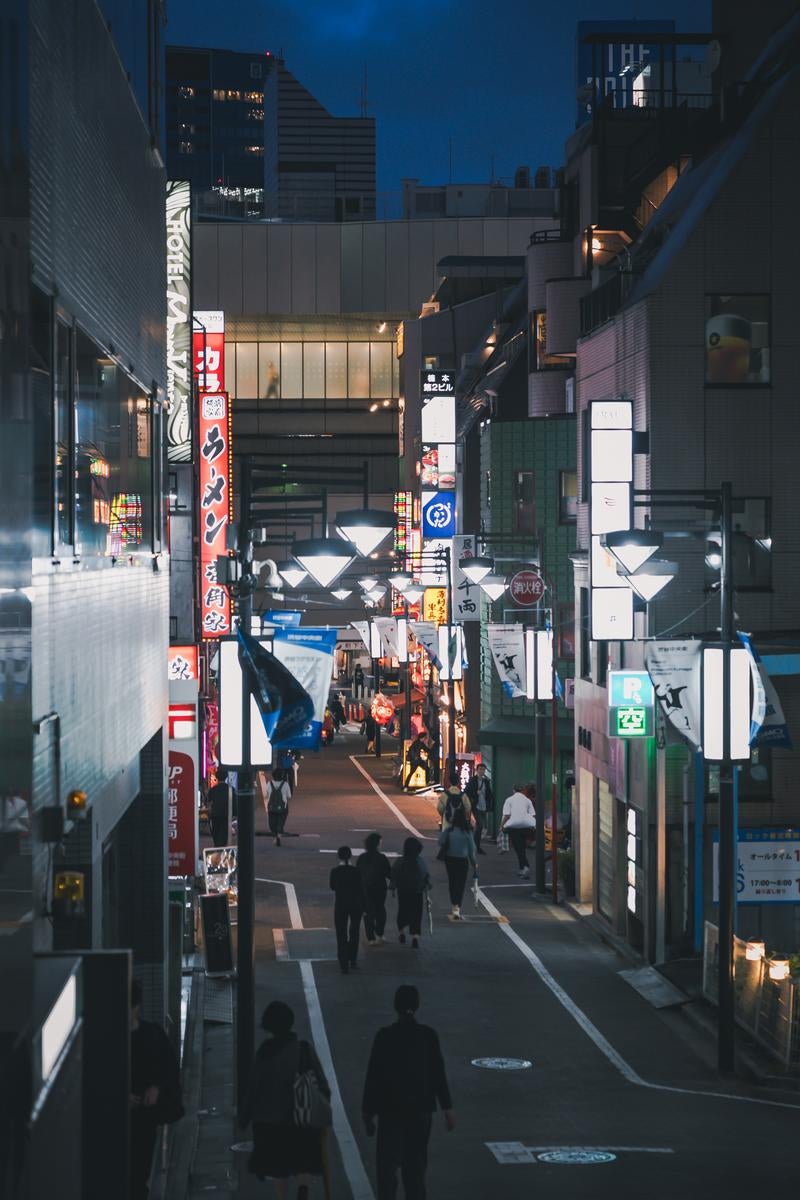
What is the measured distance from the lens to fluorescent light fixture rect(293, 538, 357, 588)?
65.1 feet

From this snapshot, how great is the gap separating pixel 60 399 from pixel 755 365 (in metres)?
19.0

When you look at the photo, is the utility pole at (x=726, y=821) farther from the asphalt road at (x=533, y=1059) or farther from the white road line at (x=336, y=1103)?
the white road line at (x=336, y=1103)

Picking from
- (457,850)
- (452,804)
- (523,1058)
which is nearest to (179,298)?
(457,850)

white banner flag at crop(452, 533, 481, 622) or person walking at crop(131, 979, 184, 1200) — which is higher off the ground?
white banner flag at crop(452, 533, 481, 622)

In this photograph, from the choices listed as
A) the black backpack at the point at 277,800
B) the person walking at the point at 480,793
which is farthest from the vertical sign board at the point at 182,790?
the black backpack at the point at 277,800

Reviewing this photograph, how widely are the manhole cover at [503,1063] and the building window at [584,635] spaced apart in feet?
42.5

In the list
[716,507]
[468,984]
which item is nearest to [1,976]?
[716,507]

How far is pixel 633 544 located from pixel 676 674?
5.69ft

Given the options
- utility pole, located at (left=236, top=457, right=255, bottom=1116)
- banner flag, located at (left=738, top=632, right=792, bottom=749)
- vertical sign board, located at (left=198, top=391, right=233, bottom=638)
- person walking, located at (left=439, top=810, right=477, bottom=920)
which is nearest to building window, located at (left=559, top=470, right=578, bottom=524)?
vertical sign board, located at (left=198, top=391, right=233, bottom=638)

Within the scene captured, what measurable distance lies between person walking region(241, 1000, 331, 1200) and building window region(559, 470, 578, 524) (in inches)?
1213

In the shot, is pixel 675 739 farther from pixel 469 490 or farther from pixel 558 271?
pixel 469 490

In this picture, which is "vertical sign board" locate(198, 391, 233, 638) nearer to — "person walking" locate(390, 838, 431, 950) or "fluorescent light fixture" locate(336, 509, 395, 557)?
"person walking" locate(390, 838, 431, 950)

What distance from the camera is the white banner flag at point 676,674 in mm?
21938

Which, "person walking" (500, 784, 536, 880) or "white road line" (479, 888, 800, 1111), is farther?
"person walking" (500, 784, 536, 880)
